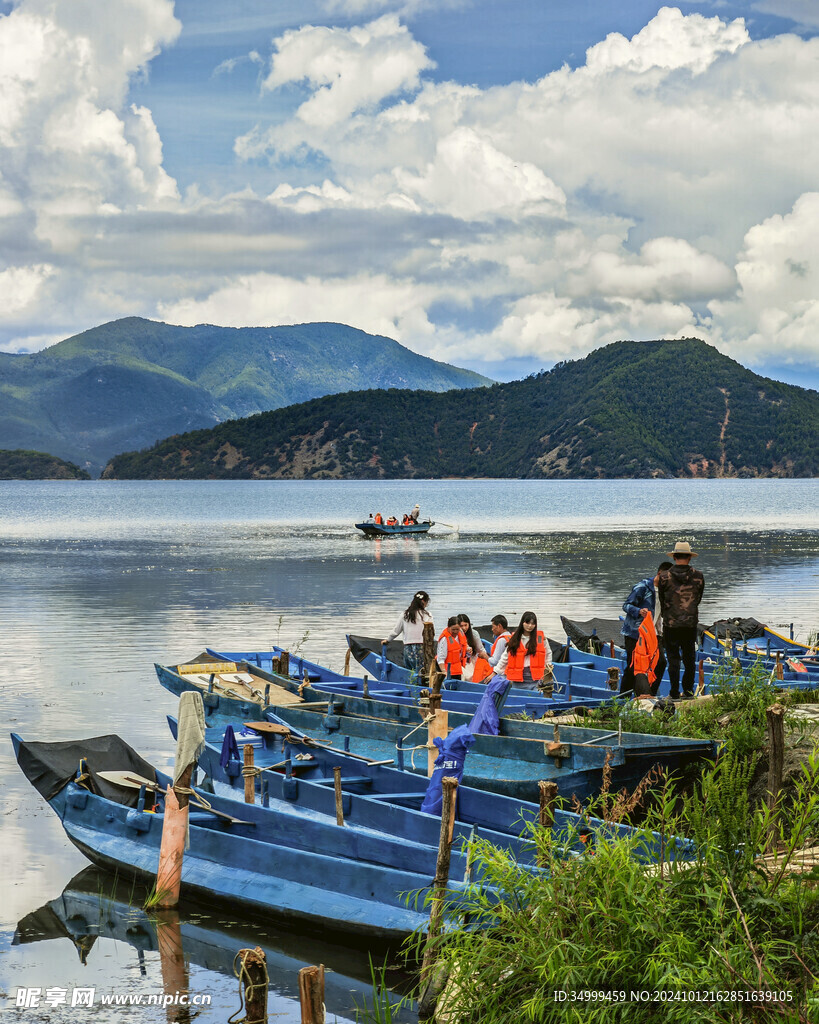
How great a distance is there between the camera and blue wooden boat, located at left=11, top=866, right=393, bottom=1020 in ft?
30.7

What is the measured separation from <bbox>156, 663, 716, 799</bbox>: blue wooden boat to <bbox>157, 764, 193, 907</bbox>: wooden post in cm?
261

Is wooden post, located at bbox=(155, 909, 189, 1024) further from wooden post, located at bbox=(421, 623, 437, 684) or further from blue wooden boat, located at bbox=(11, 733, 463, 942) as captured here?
wooden post, located at bbox=(421, 623, 437, 684)

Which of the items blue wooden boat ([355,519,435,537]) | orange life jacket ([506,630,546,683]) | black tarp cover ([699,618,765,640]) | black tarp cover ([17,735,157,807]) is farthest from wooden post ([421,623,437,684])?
blue wooden boat ([355,519,435,537])

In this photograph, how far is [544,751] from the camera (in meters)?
11.7

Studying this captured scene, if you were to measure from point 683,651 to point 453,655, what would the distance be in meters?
3.71

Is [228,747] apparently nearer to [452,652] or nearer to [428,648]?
[452,652]

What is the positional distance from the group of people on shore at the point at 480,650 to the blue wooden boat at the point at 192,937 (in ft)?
18.3

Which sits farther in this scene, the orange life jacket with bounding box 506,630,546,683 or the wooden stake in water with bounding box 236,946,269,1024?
the orange life jacket with bounding box 506,630,546,683

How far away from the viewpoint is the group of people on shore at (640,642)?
14211 millimetres

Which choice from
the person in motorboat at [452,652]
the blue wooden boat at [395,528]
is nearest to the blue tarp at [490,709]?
the person in motorboat at [452,652]

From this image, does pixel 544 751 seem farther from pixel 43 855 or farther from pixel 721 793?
pixel 43 855

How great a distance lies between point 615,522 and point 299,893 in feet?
249

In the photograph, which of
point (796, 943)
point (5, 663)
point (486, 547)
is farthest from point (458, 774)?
point (486, 547)

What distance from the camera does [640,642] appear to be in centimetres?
1498
